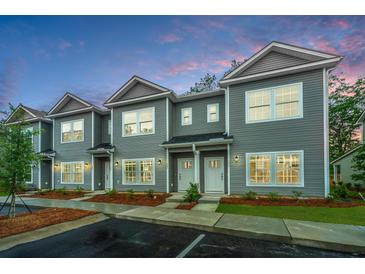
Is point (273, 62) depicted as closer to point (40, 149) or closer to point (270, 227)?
point (270, 227)

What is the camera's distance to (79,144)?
14789 mm

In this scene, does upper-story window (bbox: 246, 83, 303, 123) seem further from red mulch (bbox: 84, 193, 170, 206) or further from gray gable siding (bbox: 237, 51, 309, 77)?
red mulch (bbox: 84, 193, 170, 206)

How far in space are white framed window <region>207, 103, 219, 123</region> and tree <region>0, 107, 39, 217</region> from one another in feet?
30.0

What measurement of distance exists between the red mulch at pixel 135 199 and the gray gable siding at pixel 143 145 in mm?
1042

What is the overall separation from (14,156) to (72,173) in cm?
902

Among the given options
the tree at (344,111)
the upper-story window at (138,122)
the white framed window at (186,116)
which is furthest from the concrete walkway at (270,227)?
the tree at (344,111)

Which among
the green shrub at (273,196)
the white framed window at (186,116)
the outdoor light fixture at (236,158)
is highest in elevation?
the white framed window at (186,116)

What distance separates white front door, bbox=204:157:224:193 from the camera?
1110 cm

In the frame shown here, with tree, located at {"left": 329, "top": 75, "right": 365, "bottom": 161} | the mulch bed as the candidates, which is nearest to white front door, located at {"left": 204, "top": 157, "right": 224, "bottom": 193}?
the mulch bed

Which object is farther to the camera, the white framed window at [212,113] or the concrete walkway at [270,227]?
the white framed window at [212,113]

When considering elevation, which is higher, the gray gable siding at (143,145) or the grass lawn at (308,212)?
the gray gable siding at (143,145)

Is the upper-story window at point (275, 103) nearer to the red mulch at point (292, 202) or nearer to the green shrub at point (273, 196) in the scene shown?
the green shrub at point (273, 196)

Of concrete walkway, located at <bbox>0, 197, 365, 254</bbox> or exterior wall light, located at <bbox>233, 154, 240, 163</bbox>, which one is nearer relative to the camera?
concrete walkway, located at <bbox>0, 197, 365, 254</bbox>

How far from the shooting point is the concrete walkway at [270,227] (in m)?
4.29
